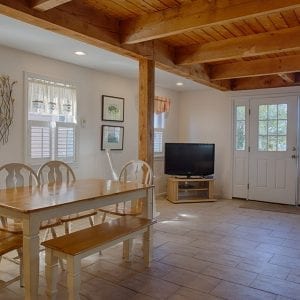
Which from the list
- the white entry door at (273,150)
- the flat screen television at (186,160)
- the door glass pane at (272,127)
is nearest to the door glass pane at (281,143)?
the white entry door at (273,150)

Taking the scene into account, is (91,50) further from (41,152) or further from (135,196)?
(135,196)

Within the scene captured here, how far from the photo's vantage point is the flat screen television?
20.4 ft

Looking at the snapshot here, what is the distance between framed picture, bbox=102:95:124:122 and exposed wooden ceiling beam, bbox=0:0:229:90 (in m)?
1.54

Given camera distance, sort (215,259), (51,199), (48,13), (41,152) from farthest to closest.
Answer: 1. (41,152)
2. (215,259)
3. (48,13)
4. (51,199)

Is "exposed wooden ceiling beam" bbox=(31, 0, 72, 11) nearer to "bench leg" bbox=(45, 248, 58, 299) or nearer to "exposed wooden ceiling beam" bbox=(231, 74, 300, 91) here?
"bench leg" bbox=(45, 248, 58, 299)

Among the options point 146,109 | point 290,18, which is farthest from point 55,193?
point 290,18

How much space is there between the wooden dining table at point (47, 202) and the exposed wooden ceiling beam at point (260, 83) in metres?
3.79

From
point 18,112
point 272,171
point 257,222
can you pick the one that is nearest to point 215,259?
point 257,222

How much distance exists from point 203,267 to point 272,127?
12.9ft

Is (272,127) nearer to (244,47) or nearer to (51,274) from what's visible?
(244,47)

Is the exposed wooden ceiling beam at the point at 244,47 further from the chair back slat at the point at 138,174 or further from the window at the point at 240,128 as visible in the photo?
the window at the point at 240,128

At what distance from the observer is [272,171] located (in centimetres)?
605

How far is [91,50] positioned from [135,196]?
7.04 ft

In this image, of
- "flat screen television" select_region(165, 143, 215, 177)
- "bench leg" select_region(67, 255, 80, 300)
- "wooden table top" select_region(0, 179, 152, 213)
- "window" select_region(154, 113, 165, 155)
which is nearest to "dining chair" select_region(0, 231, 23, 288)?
"wooden table top" select_region(0, 179, 152, 213)
